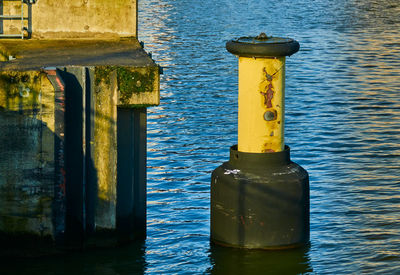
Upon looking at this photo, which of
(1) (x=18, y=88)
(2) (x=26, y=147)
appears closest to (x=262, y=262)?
(2) (x=26, y=147)

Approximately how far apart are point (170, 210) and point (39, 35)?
9.49 feet

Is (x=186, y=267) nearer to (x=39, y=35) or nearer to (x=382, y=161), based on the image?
(x=39, y=35)

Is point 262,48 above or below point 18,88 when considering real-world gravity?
above

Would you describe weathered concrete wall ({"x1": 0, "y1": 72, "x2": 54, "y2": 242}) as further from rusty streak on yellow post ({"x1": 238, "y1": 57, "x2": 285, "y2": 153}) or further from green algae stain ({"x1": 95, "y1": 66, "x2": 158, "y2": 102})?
rusty streak on yellow post ({"x1": 238, "y1": 57, "x2": 285, "y2": 153})

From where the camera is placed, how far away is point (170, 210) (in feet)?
48.7

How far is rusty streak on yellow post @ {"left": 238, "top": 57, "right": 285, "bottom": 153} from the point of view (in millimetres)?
11633

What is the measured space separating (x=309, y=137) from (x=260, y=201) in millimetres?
8992

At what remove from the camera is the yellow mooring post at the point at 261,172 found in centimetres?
1162

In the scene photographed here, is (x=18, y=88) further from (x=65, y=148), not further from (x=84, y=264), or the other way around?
(x=84, y=264)

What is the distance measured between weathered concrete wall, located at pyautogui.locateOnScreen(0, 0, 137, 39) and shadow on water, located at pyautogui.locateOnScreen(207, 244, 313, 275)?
3478 millimetres

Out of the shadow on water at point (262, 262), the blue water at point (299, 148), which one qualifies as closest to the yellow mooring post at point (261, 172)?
the shadow on water at point (262, 262)

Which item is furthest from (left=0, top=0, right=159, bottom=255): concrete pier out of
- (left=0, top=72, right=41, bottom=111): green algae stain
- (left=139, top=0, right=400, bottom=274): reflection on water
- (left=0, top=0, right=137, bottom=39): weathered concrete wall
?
(left=0, top=0, right=137, bottom=39): weathered concrete wall

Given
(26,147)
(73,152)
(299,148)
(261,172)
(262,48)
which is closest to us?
(262,48)

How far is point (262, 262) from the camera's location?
12.0 metres
